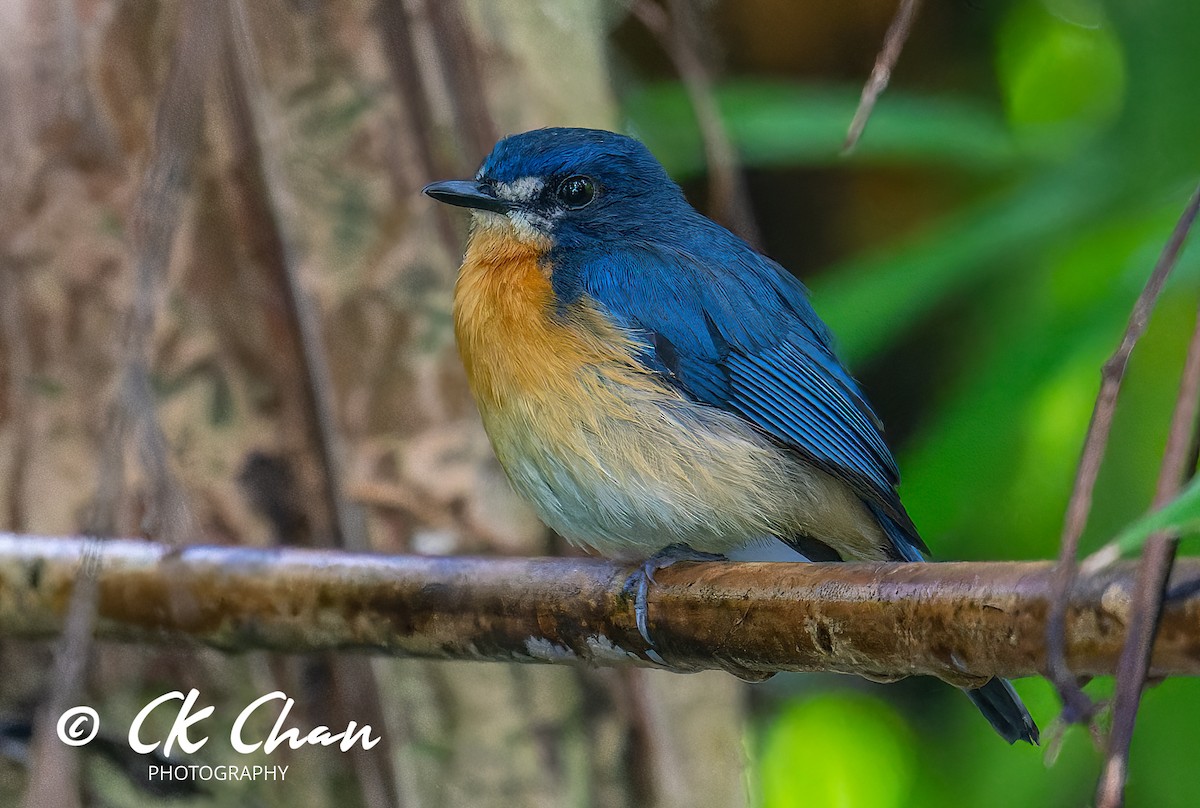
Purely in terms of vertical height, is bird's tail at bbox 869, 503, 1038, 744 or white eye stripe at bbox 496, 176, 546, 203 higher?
white eye stripe at bbox 496, 176, 546, 203

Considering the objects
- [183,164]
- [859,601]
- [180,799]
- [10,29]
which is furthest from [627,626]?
[10,29]

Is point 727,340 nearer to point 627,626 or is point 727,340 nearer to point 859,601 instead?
point 627,626

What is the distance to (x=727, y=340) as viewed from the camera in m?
2.41

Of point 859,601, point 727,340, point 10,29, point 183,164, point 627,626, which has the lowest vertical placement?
point 627,626

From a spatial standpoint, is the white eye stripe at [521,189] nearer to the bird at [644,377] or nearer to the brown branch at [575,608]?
the bird at [644,377]

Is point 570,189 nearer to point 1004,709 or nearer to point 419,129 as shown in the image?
point 419,129

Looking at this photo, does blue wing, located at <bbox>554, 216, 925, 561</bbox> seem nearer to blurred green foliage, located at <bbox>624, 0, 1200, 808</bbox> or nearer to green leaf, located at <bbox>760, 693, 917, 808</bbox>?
blurred green foliage, located at <bbox>624, 0, 1200, 808</bbox>

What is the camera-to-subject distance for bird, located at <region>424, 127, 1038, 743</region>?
2262 mm

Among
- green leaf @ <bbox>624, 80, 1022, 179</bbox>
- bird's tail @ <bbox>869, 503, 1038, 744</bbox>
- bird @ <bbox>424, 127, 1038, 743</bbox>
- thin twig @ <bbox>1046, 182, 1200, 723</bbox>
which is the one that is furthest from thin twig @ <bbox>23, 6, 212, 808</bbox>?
green leaf @ <bbox>624, 80, 1022, 179</bbox>

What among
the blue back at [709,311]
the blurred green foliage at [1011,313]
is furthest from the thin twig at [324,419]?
the blurred green foliage at [1011,313]

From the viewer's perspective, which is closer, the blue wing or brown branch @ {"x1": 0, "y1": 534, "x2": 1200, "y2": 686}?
brown branch @ {"x1": 0, "y1": 534, "x2": 1200, "y2": 686}

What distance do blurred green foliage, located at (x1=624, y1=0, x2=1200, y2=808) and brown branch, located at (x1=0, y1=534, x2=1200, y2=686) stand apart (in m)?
0.84

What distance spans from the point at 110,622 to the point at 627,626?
3.07ft

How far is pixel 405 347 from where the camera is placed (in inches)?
115
